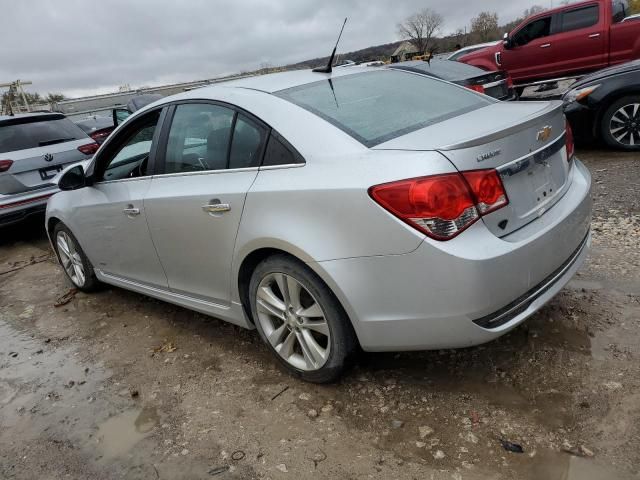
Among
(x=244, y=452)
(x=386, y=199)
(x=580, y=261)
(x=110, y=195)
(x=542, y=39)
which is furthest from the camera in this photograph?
(x=542, y=39)

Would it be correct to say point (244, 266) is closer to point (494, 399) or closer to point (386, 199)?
point (386, 199)

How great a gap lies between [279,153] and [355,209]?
0.59 meters

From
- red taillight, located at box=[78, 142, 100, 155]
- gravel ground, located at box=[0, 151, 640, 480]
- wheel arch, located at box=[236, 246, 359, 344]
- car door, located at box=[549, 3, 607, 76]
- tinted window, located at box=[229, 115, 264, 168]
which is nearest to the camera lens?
gravel ground, located at box=[0, 151, 640, 480]

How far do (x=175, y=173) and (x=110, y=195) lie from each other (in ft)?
2.65

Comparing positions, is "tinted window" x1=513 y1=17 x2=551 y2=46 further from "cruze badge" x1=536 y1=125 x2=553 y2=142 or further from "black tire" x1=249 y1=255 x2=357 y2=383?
"black tire" x1=249 y1=255 x2=357 y2=383

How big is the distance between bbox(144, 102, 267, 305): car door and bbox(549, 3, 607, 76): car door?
31.8 feet

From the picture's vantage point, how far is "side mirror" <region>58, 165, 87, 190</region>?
152 inches

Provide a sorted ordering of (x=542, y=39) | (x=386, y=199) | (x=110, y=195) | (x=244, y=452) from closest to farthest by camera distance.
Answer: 1. (x=386, y=199)
2. (x=244, y=452)
3. (x=110, y=195)
4. (x=542, y=39)

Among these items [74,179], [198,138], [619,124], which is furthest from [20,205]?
[619,124]

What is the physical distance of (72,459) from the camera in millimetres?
2529

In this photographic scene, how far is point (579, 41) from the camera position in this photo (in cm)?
1021

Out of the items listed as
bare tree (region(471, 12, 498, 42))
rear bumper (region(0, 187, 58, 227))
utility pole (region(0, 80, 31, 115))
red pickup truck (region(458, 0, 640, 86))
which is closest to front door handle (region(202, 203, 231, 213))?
rear bumper (region(0, 187, 58, 227))

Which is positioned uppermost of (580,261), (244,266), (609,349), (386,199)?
(386,199)

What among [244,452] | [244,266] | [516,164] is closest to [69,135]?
[244,266]
